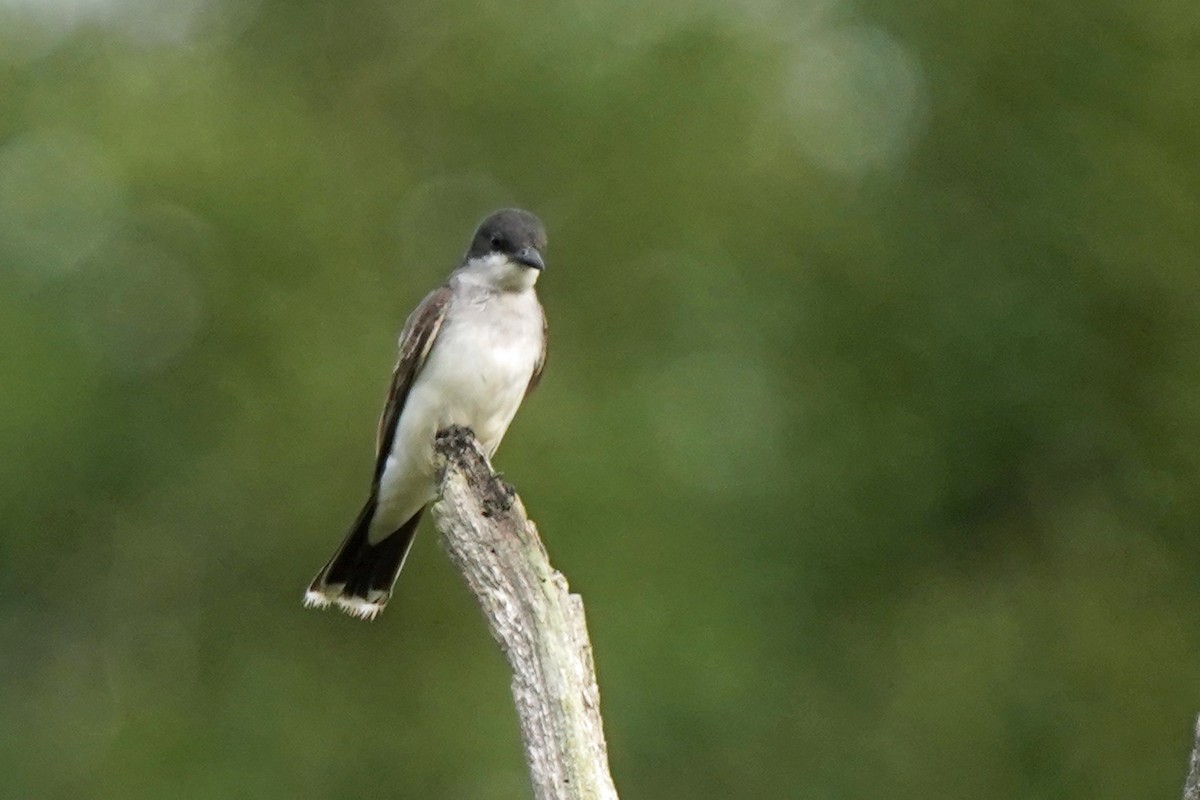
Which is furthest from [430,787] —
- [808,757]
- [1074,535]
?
[1074,535]

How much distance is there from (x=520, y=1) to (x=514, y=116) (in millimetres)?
1263

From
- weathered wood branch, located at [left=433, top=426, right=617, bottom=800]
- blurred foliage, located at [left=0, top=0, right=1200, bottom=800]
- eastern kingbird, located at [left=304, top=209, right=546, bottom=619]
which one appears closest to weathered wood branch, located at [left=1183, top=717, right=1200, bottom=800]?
weathered wood branch, located at [left=433, top=426, right=617, bottom=800]

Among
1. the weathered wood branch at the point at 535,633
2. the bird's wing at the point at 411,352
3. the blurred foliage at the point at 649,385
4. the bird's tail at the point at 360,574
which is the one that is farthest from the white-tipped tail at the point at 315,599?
the blurred foliage at the point at 649,385

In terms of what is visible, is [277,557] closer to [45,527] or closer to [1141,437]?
[45,527]

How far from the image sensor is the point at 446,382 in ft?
28.2

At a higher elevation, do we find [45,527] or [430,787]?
[45,527]

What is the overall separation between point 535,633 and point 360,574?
3.08 m

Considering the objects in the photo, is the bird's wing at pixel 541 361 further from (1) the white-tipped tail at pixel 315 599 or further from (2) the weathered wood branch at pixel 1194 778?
(2) the weathered wood branch at pixel 1194 778

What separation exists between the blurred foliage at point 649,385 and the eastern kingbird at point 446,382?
650cm

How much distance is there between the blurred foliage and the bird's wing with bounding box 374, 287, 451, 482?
655cm

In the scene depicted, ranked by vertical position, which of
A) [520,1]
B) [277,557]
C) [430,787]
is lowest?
[430,787]

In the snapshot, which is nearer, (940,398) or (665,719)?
(665,719)

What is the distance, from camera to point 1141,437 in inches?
738

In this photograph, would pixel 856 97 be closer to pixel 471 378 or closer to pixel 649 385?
pixel 649 385
